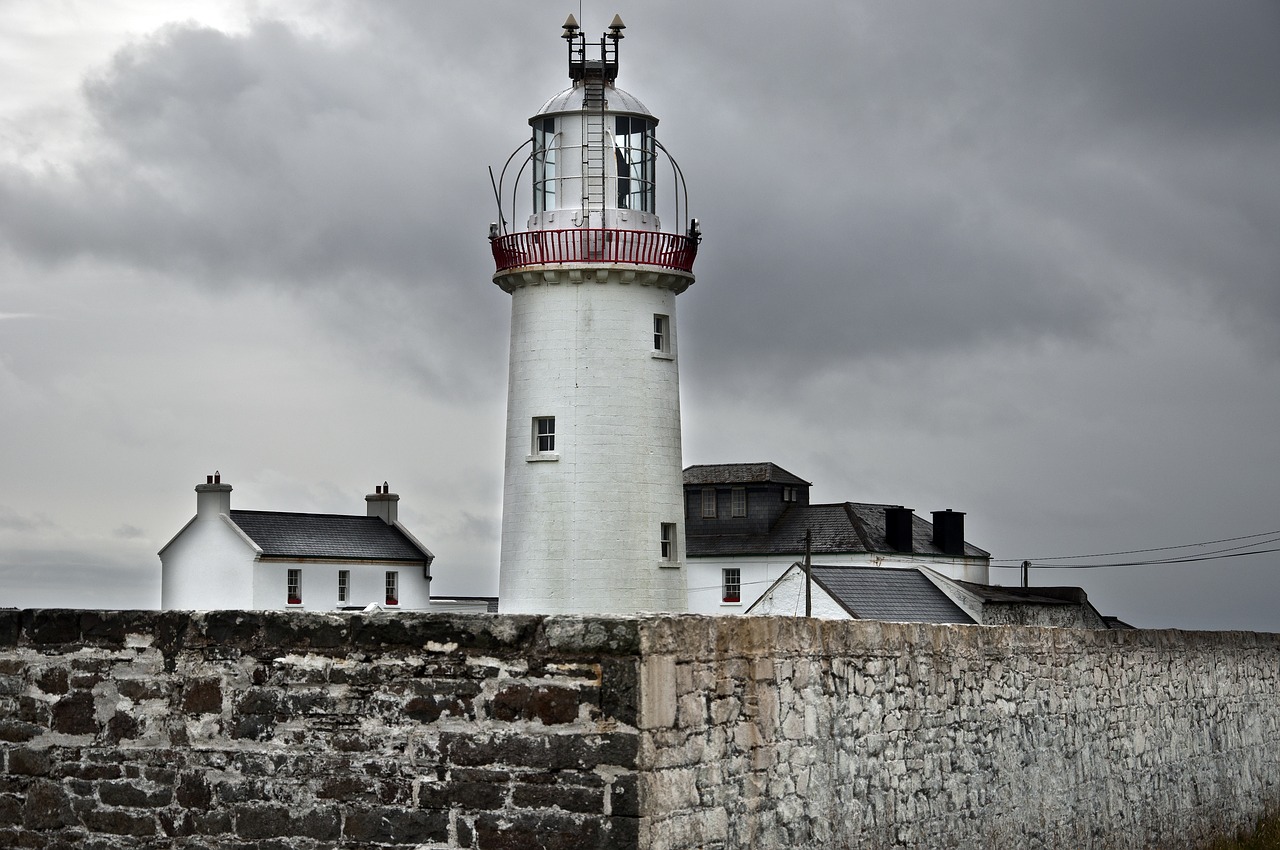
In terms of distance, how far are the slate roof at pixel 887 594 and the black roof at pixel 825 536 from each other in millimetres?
11036

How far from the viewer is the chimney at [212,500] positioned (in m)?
50.7

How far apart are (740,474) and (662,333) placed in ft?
93.6

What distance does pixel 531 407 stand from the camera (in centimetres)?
2958

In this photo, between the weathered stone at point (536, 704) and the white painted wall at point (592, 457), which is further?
the white painted wall at point (592, 457)

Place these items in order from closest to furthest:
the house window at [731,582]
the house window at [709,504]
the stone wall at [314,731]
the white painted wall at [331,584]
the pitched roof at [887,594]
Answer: the stone wall at [314,731] < the pitched roof at [887,594] < the white painted wall at [331,584] < the house window at [731,582] < the house window at [709,504]

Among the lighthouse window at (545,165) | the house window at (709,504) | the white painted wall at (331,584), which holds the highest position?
the lighthouse window at (545,165)

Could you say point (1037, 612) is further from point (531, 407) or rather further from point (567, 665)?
point (567, 665)

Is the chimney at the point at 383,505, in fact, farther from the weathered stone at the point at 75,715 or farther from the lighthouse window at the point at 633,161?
the weathered stone at the point at 75,715

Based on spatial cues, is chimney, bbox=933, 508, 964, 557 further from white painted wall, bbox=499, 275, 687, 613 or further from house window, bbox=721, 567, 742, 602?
white painted wall, bbox=499, 275, 687, 613

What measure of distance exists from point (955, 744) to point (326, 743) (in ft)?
14.5

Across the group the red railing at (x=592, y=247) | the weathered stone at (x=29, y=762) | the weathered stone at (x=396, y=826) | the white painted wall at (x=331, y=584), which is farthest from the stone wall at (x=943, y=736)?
the white painted wall at (x=331, y=584)

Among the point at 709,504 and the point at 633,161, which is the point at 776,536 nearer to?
the point at 709,504

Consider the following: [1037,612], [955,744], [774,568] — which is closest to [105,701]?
[955,744]

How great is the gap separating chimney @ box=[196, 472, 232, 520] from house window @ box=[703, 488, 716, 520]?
15.7 meters
